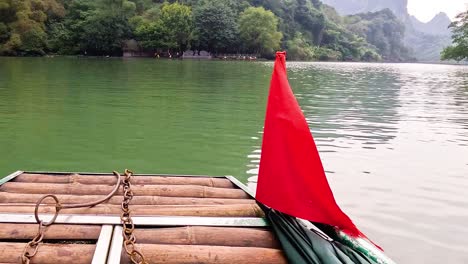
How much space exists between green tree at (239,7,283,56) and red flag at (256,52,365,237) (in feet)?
256

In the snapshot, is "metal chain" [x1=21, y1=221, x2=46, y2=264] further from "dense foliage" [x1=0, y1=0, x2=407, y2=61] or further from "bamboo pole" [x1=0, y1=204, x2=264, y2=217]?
"dense foliage" [x1=0, y1=0, x2=407, y2=61]

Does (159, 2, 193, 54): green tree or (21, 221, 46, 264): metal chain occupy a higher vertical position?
(159, 2, 193, 54): green tree

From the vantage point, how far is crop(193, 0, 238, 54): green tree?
236 feet

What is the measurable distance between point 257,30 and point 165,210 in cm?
7897

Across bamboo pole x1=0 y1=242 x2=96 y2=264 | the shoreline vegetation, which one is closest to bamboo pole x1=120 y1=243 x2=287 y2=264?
bamboo pole x1=0 y1=242 x2=96 y2=264

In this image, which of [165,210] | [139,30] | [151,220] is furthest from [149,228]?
[139,30]

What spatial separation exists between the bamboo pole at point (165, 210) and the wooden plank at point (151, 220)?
4.5 inches

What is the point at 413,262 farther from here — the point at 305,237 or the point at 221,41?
the point at 221,41

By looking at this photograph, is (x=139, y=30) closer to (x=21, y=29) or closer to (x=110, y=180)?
(x=21, y=29)

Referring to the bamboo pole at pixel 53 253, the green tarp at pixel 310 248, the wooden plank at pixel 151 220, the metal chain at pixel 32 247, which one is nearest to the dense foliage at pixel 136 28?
the wooden plank at pixel 151 220

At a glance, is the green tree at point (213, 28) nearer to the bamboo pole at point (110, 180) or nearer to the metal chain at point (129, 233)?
the bamboo pole at point (110, 180)

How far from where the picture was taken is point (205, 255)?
104 inches

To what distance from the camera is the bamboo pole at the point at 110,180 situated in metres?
4.18

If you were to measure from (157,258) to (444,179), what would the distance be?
5.70 metres
